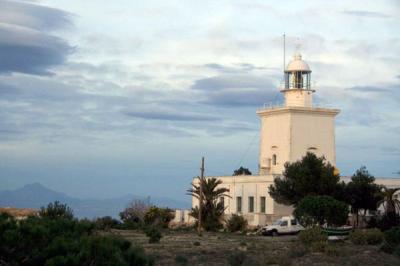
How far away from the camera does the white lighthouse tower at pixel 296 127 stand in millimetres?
58000

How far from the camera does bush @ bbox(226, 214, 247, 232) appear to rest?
175ft

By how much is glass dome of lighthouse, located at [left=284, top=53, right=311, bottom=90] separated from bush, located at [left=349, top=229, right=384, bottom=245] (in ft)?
77.4

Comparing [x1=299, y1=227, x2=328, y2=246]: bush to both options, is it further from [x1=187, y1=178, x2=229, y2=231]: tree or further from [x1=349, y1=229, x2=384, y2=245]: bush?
[x1=187, y1=178, x2=229, y2=231]: tree

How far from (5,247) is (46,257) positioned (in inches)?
25.7

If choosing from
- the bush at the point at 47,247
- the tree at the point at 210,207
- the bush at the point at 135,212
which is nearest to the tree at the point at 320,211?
the tree at the point at 210,207

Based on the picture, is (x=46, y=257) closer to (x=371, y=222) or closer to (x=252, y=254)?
(x=252, y=254)

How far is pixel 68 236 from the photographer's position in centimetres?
1330

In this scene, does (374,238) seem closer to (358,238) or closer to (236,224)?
(358,238)

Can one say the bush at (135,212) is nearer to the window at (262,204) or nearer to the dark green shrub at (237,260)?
the window at (262,204)

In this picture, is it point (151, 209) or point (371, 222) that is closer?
point (371, 222)

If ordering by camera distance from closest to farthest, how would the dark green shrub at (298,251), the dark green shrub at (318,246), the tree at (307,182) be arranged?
the dark green shrub at (298,251)
the dark green shrub at (318,246)
the tree at (307,182)

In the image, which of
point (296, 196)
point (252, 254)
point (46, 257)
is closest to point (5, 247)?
point (46, 257)

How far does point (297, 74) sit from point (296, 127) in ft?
13.2

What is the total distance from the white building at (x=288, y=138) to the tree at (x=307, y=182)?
4.04 m
